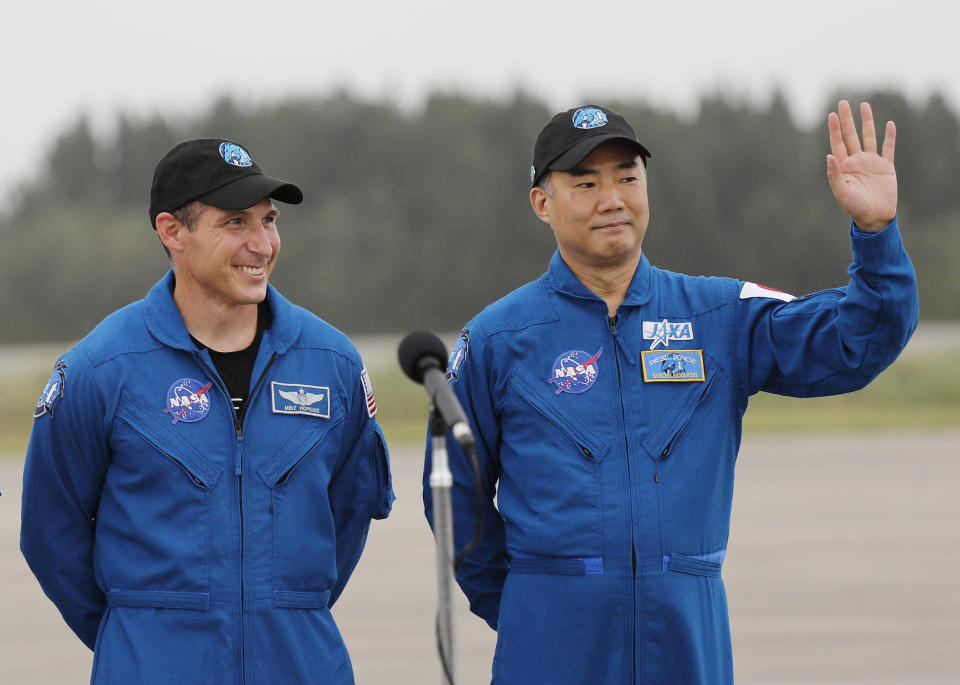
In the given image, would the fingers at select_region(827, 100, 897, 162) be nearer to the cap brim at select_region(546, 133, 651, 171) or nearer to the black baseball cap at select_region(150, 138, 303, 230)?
the cap brim at select_region(546, 133, 651, 171)

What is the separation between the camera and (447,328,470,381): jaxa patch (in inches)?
139

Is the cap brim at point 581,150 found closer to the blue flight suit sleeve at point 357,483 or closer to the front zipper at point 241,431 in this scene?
the blue flight suit sleeve at point 357,483

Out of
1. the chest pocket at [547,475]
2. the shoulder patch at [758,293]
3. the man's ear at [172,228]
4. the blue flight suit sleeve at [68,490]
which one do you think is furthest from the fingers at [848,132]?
the blue flight suit sleeve at [68,490]

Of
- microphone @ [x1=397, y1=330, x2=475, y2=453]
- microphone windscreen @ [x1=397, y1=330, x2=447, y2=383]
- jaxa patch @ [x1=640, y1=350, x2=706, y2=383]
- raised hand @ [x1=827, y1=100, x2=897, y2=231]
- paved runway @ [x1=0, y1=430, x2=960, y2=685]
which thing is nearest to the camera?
microphone @ [x1=397, y1=330, x2=475, y2=453]

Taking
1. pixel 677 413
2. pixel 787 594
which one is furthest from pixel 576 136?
pixel 787 594

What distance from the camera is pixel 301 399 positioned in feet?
10.9

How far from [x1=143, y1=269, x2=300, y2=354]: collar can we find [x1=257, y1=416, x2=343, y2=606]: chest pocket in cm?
24

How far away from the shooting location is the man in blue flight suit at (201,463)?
315cm

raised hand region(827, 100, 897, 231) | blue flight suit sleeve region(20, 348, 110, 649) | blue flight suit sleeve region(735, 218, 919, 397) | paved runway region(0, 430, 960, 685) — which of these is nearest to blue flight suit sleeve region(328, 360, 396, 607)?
blue flight suit sleeve region(20, 348, 110, 649)

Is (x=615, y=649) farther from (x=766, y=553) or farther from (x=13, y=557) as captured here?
(x=13, y=557)

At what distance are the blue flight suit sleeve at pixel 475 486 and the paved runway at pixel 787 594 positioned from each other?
10.1ft

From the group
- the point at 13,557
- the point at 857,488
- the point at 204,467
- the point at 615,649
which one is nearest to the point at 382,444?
the point at 204,467

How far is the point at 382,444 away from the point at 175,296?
721 mm

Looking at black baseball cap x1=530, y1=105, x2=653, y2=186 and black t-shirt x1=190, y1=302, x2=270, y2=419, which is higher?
black baseball cap x1=530, y1=105, x2=653, y2=186
